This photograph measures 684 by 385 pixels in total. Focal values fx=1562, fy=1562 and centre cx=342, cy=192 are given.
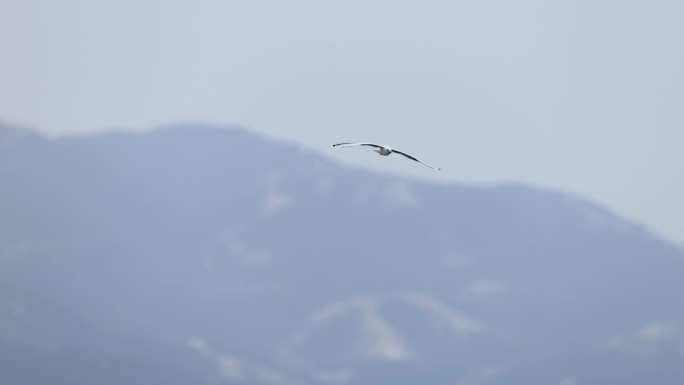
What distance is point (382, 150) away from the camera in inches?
2270
